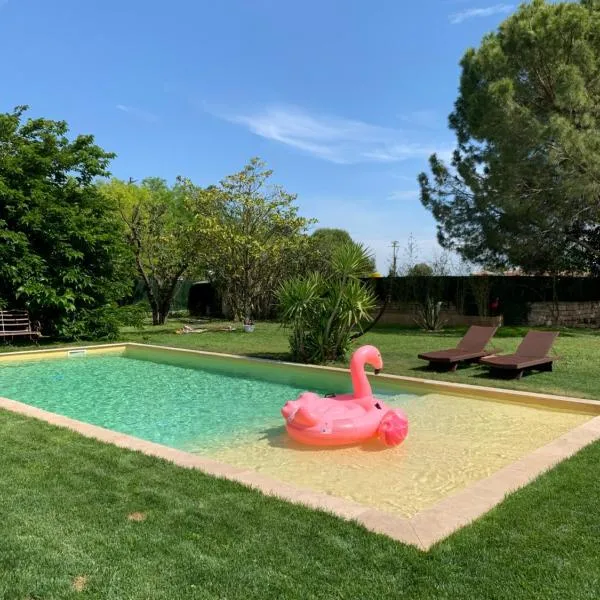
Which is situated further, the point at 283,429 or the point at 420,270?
the point at 420,270

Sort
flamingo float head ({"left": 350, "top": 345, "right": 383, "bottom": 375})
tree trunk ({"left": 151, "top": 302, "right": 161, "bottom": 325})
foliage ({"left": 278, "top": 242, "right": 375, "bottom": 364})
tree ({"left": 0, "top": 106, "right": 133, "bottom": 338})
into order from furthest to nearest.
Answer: tree trunk ({"left": 151, "top": 302, "right": 161, "bottom": 325}) < tree ({"left": 0, "top": 106, "right": 133, "bottom": 338}) < foliage ({"left": 278, "top": 242, "right": 375, "bottom": 364}) < flamingo float head ({"left": 350, "top": 345, "right": 383, "bottom": 375})

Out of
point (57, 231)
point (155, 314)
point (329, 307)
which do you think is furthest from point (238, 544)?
point (155, 314)

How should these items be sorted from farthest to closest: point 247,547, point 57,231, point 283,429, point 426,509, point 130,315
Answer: point 130,315
point 57,231
point 283,429
point 426,509
point 247,547

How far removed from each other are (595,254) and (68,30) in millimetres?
19428

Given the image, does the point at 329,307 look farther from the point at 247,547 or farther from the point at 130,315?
the point at 130,315

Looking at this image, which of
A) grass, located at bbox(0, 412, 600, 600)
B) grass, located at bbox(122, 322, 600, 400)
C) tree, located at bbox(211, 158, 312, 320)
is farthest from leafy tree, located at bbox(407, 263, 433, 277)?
grass, located at bbox(0, 412, 600, 600)

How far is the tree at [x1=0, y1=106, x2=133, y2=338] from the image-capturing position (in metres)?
14.5

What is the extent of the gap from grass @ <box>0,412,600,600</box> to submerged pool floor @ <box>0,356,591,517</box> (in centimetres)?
109

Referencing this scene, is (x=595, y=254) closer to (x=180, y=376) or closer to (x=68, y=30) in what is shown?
(x=180, y=376)

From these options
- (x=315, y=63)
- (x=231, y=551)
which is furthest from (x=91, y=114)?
(x=231, y=551)

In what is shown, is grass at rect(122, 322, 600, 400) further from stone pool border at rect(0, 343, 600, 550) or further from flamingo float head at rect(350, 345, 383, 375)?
flamingo float head at rect(350, 345, 383, 375)

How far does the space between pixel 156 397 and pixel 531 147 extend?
1488 cm

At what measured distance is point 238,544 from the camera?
3.13 metres

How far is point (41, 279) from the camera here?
1470cm
